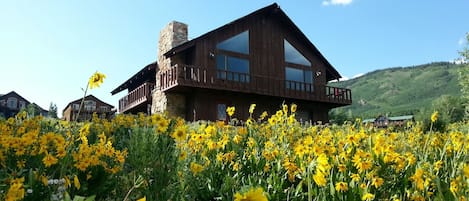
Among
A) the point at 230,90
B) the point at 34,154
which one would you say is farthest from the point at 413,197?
the point at 230,90

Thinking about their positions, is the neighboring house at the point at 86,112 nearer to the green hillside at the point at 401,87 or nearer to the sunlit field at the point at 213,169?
the sunlit field at the point at 213,169

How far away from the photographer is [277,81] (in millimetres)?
18078

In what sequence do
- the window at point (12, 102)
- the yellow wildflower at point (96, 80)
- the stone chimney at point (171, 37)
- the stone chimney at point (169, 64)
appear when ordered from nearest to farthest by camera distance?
the yellow wildflower at point (96, 80), the stone chimney at point (169, 64), the stone chimney at point (171, 37), the window at point (12, 102)

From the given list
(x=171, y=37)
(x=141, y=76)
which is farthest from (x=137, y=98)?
(x=171, y=37)

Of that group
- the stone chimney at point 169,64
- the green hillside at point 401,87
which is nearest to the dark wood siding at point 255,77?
the stone chimney at point 169,64

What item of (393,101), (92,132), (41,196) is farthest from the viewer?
(393,101)

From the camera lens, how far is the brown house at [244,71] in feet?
52.7

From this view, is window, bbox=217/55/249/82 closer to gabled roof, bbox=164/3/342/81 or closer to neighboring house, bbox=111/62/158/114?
gabled roof, bbox=164/3/342/81

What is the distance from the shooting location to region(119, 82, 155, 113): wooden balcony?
18.4 meters

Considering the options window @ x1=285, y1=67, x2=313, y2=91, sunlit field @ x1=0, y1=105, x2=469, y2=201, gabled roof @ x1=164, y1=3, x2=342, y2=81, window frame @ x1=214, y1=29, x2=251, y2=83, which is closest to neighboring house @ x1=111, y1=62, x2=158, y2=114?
window frame @ x1=214, y1=29, x2=251, y2=83

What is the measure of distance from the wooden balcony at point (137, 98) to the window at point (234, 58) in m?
3.82

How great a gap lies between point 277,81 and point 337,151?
15284 millimetres

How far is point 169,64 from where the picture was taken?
56.0 ft

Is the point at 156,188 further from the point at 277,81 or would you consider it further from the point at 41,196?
the point at 277,81
